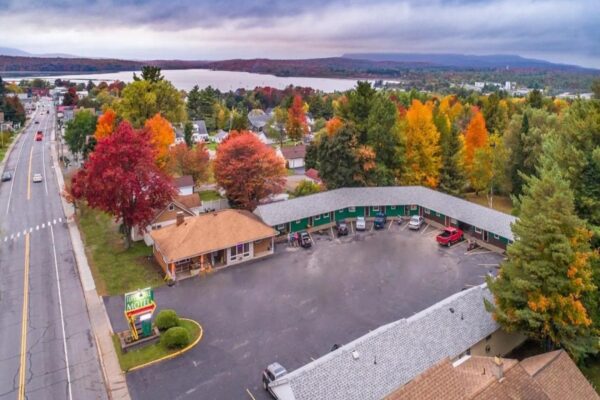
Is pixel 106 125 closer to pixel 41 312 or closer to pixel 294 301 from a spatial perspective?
pixel 41 312

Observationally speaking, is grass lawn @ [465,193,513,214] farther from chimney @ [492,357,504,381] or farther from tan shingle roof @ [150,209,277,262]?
chimney @ [492,357,504,381]

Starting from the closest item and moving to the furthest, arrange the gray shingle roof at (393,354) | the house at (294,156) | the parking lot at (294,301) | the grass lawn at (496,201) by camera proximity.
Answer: the gray shingle roof at (393,354), the parking lot at (294,301), the grass lawn at (496,201), the house at (294,156)

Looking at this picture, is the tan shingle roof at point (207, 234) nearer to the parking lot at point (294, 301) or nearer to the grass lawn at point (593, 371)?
the parking lot at point (294, 301)

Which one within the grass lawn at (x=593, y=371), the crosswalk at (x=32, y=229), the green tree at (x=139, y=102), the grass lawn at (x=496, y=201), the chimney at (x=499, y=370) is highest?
the green tree at (x=139, y=102)

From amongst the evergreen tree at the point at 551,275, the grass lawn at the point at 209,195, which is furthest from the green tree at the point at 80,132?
the evergreen tree at the point at 551,275

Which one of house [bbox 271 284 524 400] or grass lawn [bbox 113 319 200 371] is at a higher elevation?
house [bbox 271 284 524 400]

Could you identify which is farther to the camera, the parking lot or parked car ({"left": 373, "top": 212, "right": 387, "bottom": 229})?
parked car ({"left": 373, "top": 212, "right": 387, "bottom": 229})

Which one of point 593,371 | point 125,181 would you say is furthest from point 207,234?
point 593,371

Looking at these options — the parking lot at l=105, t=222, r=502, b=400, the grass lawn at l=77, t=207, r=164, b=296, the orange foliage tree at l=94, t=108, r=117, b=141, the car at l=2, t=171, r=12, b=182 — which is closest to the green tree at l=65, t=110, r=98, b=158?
the car at l=2, t=171, r=12, b=182
